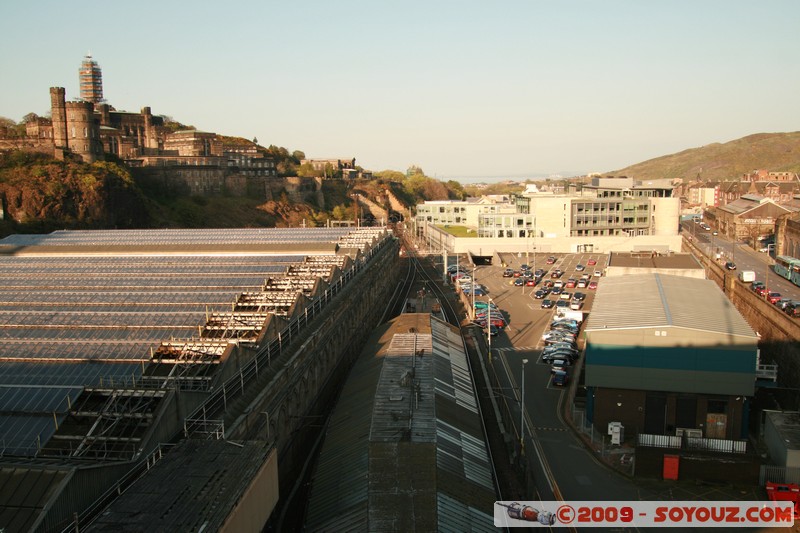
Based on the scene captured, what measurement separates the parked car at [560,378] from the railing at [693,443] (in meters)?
7.72

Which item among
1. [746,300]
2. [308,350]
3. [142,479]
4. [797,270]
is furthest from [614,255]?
[142,479]

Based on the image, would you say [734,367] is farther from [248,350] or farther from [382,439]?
[248,350]

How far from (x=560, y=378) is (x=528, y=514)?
13632mm

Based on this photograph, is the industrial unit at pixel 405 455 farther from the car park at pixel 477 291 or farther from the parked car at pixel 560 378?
the car park at pixel 477 291

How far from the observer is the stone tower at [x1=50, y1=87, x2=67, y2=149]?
77188 mm

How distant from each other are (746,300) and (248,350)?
4039 centimetres

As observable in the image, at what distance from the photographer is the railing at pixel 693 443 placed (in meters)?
23.0

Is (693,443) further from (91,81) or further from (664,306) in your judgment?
(91,81)

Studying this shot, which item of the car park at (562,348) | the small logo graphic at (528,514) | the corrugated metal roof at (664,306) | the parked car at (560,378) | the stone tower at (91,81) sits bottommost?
the small logo graphic at (528,514)

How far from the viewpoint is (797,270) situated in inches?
2142

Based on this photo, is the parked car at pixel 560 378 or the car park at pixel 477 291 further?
the car park at pixel 477 291

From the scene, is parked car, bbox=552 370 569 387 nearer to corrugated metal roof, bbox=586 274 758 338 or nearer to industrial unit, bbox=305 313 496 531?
corrugated metal roof, bbox=586 274 758 338

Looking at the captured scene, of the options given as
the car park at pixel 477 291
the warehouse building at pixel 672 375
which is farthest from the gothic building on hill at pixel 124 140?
the warehouse building at pixel 672 375

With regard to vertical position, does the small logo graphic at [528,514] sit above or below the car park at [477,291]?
below
